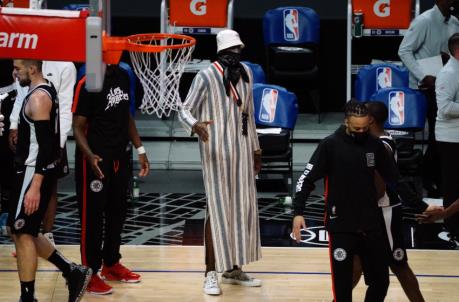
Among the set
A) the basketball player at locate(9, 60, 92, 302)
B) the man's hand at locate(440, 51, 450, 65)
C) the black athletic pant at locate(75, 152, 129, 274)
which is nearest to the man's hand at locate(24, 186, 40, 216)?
the basketball player at locate(9, 60, 92, 302)

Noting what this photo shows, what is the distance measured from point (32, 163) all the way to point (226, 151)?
146 cm

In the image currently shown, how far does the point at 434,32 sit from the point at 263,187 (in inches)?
95.0

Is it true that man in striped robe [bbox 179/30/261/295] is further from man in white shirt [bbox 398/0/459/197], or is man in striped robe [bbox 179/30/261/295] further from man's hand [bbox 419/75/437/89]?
man in white shirt [bbox 398/0/459/197]

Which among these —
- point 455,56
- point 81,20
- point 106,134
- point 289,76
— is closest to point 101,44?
point 81,20

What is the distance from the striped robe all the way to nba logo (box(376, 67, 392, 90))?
4273 mm

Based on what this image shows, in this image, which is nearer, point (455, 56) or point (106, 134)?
point (106, 134)

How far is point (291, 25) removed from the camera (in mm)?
13242

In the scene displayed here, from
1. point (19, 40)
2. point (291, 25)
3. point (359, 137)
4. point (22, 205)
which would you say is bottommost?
point (22, 205)

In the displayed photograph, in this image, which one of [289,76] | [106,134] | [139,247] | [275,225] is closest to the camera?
[106,134]

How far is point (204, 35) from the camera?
13.9 m

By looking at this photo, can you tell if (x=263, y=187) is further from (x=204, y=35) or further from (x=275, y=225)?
(x=204, y=35)

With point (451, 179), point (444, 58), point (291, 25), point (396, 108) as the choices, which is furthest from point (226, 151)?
point (291, 25)

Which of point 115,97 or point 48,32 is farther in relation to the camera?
point 115,97

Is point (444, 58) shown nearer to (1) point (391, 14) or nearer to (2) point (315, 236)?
(1) point (391, 14)
